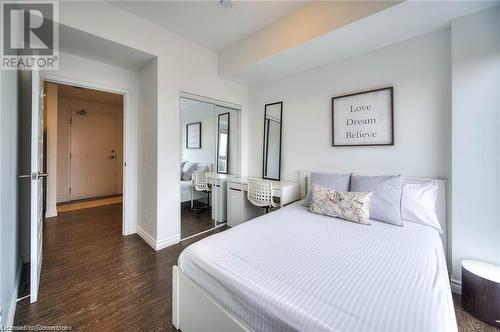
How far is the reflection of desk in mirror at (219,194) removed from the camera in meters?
3.46

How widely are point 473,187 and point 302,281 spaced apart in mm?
1857

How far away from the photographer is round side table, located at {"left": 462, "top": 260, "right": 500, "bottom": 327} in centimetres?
151

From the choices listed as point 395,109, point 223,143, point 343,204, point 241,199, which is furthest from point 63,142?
point 395,109

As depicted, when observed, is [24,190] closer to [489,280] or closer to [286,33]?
[286,33]

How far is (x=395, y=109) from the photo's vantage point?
2326 mm

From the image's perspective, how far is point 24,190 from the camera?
2.21 m

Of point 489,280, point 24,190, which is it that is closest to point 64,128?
point 24,190

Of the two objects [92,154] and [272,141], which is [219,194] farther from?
[92,154]

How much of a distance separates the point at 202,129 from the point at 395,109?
100 inches

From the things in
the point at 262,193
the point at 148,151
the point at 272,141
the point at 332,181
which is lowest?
the point at 262,193

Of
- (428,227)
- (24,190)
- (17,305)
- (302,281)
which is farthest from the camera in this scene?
(24,190)

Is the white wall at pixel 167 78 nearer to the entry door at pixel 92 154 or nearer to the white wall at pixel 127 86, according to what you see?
the white wall at pixel 127 86

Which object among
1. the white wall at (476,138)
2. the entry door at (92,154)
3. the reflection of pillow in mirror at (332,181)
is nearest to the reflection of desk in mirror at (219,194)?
the reflection of pillow in mirror at (332,181)

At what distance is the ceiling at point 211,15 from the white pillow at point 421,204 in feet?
7.26
